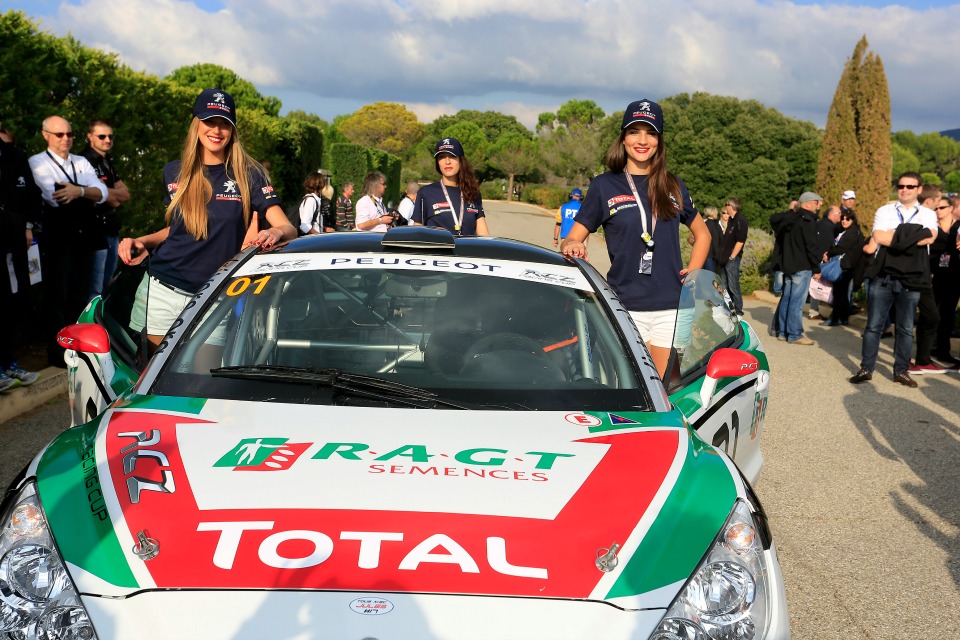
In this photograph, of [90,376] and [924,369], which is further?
[924,369]

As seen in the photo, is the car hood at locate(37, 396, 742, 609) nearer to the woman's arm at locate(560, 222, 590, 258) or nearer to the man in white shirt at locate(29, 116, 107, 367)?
the woman's arm at locate(560, 222, 590, 258)

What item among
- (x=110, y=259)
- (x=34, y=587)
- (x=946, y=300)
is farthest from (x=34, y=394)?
(x=946, y=300)

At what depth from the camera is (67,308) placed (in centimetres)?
807

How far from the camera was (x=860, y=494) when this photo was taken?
5824mm

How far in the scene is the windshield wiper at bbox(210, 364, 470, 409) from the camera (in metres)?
2.94

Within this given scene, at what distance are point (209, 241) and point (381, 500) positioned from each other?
3.04 meters

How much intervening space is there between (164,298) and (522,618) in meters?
3.37

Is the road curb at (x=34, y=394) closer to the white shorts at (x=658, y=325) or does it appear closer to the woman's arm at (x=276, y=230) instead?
the woman's arm at (x=276, y=230)

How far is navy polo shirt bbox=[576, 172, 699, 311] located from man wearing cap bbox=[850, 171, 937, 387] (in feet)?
15.4

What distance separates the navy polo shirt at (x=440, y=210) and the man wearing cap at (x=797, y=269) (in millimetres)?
5956

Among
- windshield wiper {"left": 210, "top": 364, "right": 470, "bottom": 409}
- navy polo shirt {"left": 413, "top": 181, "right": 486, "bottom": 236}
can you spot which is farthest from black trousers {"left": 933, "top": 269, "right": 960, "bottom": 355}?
windshield wiper {"left": 210, "top": 364, "right": 470, "bottom": 409}

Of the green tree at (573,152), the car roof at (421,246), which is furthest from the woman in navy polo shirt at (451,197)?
the green tree at (573,152)

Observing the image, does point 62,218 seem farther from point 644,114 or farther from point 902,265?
point 902,265

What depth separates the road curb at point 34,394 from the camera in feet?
21.2
